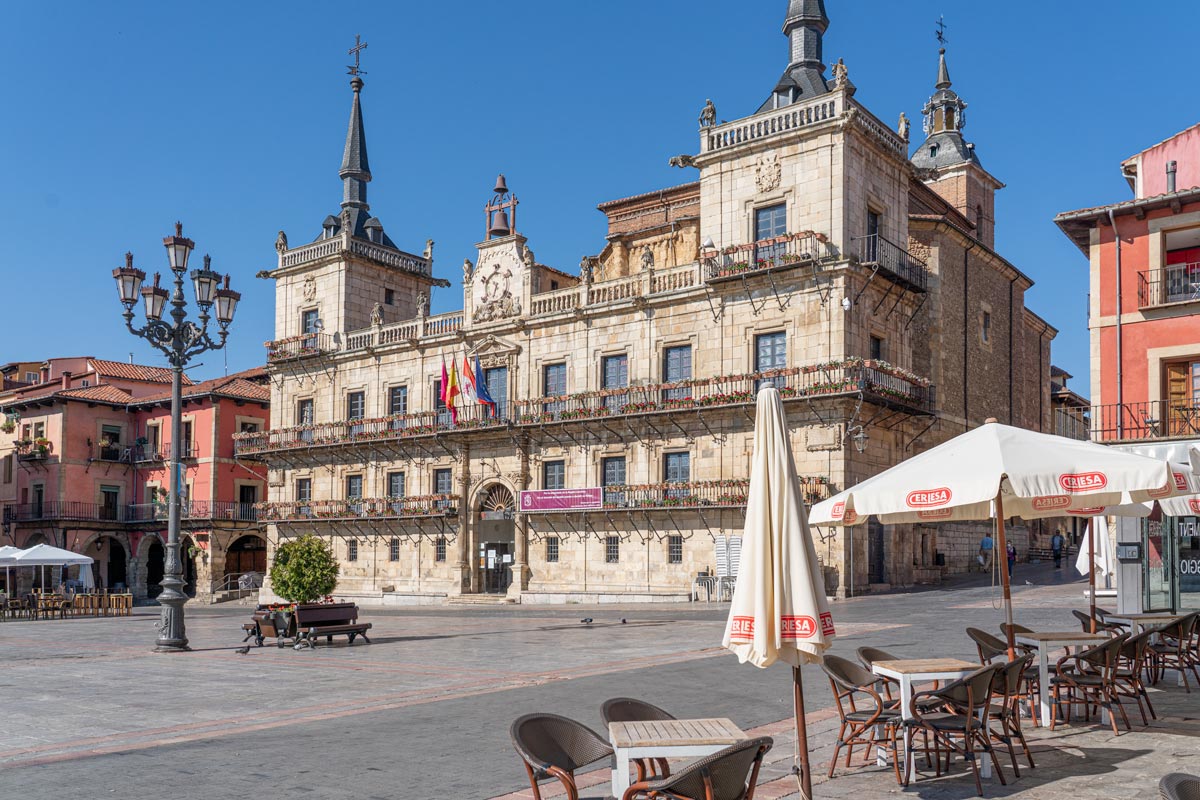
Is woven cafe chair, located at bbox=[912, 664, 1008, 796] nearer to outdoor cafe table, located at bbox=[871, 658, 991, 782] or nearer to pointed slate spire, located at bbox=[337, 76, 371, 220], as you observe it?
outdoor cafe table, located at bbox=[871, 658, 991, 782]

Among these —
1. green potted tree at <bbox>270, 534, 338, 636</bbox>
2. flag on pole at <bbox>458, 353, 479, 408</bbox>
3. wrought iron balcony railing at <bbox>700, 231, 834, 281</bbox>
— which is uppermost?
wrought iron balcony railing at <bbox>700, 231, 834, 281</bbox>

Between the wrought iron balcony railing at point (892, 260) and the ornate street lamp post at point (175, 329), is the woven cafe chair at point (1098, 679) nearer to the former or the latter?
the ornate street lamp post at point (175, 329)

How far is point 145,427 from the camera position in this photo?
54.6 metres

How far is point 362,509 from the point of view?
42.8 metres

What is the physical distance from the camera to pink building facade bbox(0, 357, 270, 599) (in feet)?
166

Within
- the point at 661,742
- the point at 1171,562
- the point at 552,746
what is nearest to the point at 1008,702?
the point at 661,742

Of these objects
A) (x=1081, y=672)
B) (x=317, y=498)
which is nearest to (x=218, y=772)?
(x=1081, y=672)

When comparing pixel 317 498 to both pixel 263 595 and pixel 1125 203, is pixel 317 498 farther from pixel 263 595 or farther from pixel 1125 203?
pixel 1125 203

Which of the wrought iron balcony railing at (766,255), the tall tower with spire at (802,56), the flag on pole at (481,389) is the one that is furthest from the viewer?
the flag on pole at (481,389)

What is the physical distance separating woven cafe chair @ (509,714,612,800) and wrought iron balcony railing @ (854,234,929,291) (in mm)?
27036

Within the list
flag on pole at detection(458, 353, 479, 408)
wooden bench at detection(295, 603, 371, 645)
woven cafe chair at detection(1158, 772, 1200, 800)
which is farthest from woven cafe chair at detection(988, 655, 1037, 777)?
flag on pole at detection(458, 353, 479, 408)

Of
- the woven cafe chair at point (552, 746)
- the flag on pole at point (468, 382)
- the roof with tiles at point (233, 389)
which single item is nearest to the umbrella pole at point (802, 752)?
the woven cafe chair at point (552, 746)

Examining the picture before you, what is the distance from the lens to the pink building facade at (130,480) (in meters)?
50.7

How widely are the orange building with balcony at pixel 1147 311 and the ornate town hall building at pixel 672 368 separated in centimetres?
823
